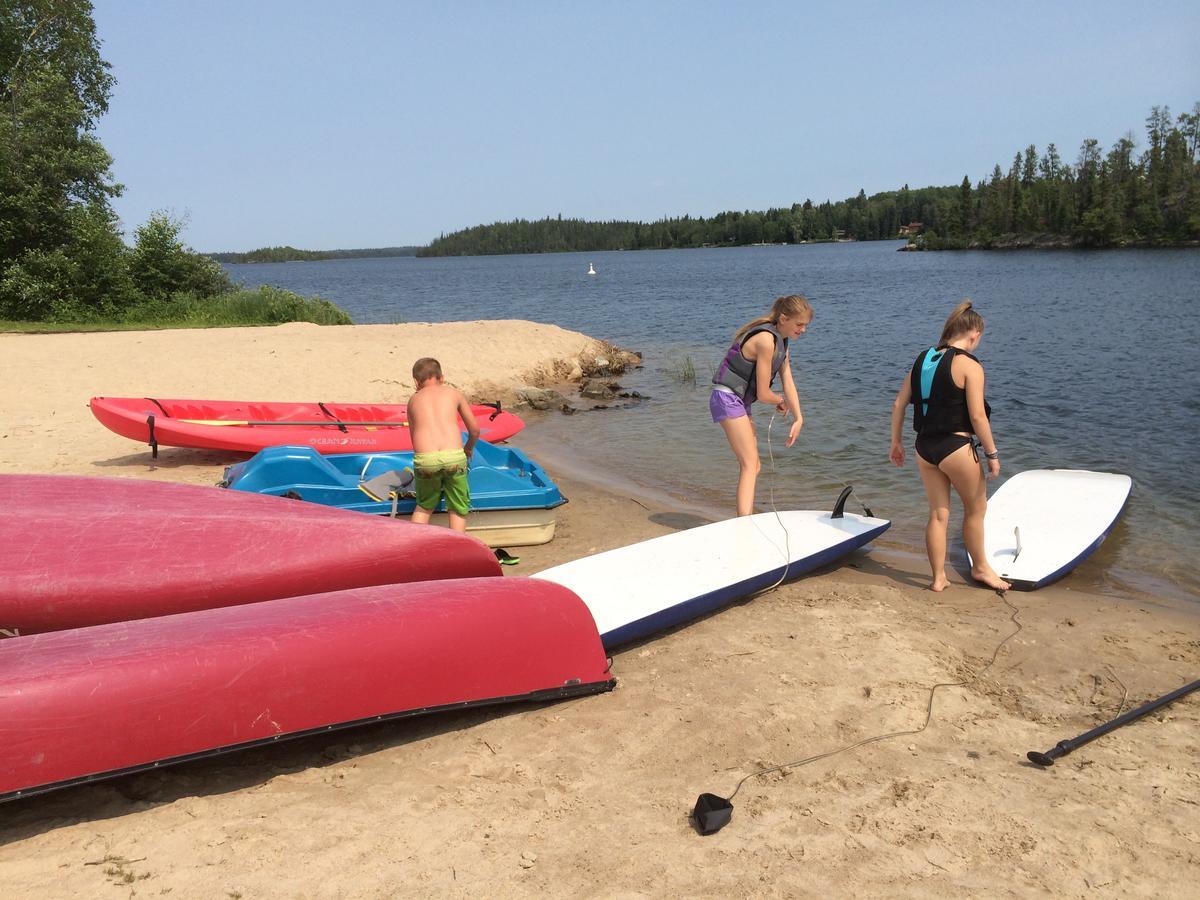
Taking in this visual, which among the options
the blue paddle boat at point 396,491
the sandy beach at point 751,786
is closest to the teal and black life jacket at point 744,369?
the sandy beach at point 751,786

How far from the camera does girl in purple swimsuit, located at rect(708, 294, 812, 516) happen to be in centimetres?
629

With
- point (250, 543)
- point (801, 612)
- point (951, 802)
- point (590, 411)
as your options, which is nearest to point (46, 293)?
point (590, 411)

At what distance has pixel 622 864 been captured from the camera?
3.07 m

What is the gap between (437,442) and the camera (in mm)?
5879

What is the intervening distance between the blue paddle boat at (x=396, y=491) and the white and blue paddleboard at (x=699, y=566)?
51.5 inches

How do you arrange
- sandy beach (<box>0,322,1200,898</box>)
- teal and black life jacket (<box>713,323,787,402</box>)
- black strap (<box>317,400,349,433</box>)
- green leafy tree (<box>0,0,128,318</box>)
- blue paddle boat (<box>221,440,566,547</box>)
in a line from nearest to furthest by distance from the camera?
sandy beach (<box>0,322,1200,898</box>)
teal and black life jacket (<box>713,323,787,402</box>)
blue paddle boat (<box>221,440,566,547</box>)
black strap (<box>317,400,349,433</box>)
green leafy tree (<box>0,0,128,318</box>)

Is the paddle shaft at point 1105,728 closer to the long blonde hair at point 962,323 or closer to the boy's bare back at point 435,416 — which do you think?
the long blonde hair at point 962,323

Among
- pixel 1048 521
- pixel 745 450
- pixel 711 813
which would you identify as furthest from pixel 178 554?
pixel 1048 521

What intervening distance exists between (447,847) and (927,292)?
46.3 metres

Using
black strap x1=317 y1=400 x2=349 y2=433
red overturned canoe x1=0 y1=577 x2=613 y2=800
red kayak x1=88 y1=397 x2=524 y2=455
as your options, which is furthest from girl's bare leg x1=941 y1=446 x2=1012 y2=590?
black strap x1=317 y1=400 x2=349 y2=433

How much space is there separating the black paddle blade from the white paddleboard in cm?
153

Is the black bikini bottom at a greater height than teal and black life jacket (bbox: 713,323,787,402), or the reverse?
teal and black life jacket (bbox: 713,323,787,402)

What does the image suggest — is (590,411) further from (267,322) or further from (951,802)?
(267,322)

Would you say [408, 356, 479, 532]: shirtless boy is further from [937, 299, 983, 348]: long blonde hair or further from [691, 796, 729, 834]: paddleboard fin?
[937, 299, 983, 348]: long blonde hair
